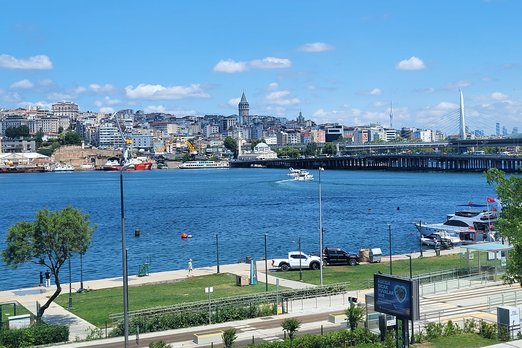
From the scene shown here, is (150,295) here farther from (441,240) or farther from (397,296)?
(441,240)

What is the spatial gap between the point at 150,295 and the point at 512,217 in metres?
17.8

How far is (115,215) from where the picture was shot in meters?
90.6

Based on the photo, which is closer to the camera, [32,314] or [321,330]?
[321,330]

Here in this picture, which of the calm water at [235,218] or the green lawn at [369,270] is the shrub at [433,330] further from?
the calm water at [235,218]

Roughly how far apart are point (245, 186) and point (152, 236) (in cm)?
7719

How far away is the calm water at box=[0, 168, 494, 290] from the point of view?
54.1 meters

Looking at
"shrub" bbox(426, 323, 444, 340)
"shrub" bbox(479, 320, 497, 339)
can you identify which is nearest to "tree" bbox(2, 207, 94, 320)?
"shrub" bbox(426, 323, 444, 340)

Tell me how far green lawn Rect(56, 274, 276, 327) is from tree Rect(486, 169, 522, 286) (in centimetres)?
1320

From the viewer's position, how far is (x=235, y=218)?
83375 millimetres

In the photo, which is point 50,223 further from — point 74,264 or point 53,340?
point 74,264

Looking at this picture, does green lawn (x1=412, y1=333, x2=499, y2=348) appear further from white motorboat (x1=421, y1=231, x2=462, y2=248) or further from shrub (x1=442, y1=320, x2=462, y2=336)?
white motorboat (x1=421, y1=231, x2=462, y2=248)

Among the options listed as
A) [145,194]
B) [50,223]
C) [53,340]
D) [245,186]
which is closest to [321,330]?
[53,340]

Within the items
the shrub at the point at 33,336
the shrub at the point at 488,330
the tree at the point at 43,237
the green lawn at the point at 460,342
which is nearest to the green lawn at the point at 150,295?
the tree at the point at 43,237

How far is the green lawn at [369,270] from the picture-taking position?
33312 millimetres
